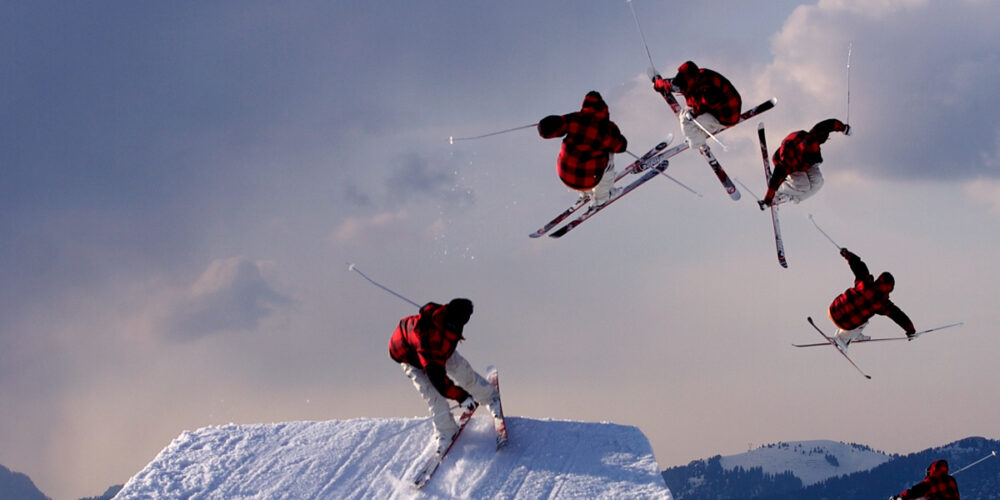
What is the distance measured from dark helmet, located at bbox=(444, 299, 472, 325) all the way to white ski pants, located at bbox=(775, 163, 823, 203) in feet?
24.9

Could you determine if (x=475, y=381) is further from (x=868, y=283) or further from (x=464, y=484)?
(x=868, y=283)

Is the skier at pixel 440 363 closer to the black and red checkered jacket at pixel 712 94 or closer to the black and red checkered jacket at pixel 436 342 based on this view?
the black and red checkered jacket at pixel 436 342

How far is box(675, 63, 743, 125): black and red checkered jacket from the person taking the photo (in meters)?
15.2

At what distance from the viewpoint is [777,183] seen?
17.5 metres

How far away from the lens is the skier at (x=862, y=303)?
17.9m

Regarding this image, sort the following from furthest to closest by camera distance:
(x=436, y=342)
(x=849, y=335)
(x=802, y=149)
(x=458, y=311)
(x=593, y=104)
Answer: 1. (x=849, y=335)
2. (x=802, y=149)
3. (x=593, y=104)
4. (x=436, y=342)
5. (x=458, y=311)

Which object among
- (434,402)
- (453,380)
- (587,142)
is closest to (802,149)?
(587,142)

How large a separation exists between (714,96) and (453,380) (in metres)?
6.48

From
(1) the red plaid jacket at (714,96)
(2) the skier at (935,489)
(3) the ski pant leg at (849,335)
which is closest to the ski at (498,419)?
(1) the red plaid jacket at (714,96)

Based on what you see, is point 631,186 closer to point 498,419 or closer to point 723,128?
point 723,128

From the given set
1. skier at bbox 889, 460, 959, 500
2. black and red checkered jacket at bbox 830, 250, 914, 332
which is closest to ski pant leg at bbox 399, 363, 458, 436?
skier at bbox 889, 460, 959, 500

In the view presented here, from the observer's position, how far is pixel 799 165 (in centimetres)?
1698

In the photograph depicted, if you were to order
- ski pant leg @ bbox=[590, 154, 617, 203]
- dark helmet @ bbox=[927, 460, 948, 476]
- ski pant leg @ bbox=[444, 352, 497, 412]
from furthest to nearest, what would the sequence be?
ski pant leg @ bbox=[590, 154, 617, 203]
dark helmet @ bbox=[927, 460, 948, 476]
ski pant leg @ bbox=[444, 352, 497, 412]

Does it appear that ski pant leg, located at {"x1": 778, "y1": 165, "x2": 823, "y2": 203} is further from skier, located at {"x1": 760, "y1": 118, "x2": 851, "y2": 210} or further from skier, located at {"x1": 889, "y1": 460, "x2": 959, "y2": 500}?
skier, located at {"x1": 889, "y1": 460, "x2": 959, "y2": 500}
